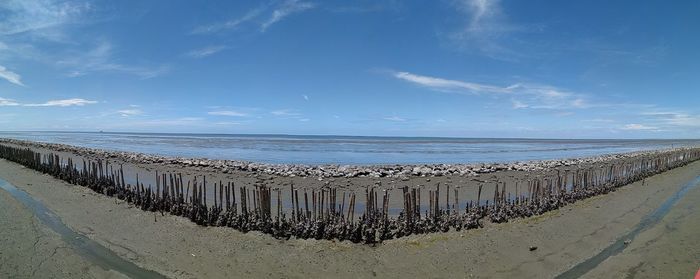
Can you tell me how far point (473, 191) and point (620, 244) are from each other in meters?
8.61

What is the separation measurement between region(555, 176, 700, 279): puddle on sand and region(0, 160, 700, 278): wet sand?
202 mm

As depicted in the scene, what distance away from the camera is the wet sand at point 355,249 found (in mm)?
8992

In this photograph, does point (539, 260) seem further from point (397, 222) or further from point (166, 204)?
point (166, 204)

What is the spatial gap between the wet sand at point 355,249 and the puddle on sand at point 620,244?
20cm

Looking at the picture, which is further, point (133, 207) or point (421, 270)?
point (133, 207)

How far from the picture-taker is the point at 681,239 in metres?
11.8

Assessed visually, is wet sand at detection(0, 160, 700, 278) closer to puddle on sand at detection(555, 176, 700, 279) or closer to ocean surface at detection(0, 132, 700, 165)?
puddle on sand at detection(555, 176, 700, 279)

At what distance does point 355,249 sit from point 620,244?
303 inches

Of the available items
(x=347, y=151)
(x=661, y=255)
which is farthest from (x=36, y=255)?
(x=347, y=151)

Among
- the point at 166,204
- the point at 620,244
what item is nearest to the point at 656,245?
the point at 620,244

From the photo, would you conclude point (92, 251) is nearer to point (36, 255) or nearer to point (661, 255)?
point (36, 255)

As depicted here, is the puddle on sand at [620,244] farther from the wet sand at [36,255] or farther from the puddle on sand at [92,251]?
the wet sand at [36,255]

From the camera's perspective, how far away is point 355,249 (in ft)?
33.1

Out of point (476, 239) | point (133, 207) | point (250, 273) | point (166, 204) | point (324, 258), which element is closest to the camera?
point (250, 273)
